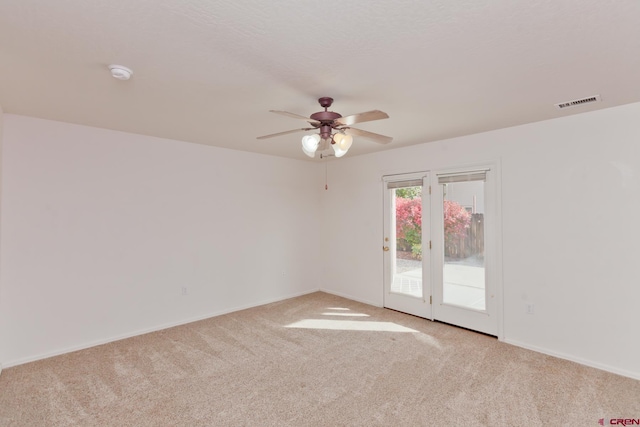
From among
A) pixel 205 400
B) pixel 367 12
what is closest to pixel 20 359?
pixel 205 400

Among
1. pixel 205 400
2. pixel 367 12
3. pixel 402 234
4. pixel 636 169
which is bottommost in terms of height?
pixel 205 400

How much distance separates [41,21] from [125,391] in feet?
8.97

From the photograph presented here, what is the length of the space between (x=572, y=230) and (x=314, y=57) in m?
3.16

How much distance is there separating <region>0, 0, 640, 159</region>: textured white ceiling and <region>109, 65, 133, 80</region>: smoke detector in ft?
0.21

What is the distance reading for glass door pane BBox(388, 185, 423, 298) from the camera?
4.61 metres

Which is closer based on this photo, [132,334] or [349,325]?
[132,334]

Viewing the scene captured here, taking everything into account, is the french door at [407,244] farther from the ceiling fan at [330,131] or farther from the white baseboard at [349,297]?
the ceiling fan at [330,131]

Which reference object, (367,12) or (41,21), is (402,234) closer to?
(367,12)

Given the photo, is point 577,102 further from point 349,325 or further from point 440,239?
point 349,325

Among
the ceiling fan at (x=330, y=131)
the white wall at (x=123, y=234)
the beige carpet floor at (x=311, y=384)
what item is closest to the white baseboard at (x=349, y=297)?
the white wall at (x=123, y=234)

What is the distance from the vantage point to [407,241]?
4.75 meters

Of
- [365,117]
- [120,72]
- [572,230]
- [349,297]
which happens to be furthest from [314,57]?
[349,297]

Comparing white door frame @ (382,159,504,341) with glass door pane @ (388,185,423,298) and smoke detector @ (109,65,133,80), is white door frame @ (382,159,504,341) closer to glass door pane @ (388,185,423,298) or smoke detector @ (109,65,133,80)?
glass door pane @ (388,185,423,298)

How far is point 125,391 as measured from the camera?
8.68 ft
